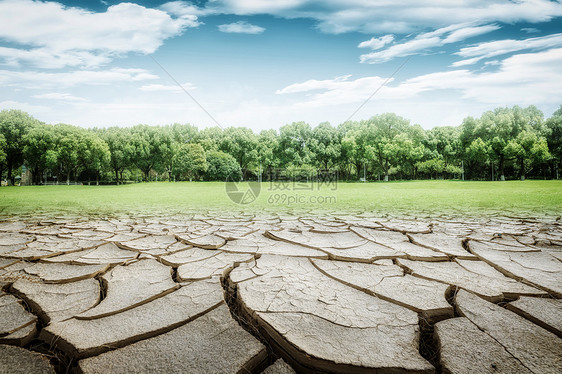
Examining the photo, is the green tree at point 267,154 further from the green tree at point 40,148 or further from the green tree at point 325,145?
the green tree at point 40,148

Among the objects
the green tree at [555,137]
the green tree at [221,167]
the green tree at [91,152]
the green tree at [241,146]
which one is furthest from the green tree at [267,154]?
the green tree at [555,137]

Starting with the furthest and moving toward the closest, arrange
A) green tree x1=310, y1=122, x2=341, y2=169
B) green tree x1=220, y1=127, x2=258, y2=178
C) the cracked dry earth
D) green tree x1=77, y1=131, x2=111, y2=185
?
green tree x1=220, y1=127, x2=258, y2=178 → green tree x1=310, y1=122, x2=341, y2=169 → green tree x1=77, y1=131, x2=111, y2=185 → the cracked dry earth

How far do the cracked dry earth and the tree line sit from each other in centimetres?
2761

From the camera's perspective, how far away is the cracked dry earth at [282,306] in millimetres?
1199

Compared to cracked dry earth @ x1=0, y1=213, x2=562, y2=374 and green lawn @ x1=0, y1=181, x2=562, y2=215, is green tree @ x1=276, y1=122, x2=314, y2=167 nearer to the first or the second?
green lawn @ x1=0, y1=181, x2=562, y2=215

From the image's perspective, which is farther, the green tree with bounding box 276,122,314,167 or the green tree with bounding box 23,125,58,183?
the green tree with bounding box 276,122,314,167

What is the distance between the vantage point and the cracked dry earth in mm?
1199

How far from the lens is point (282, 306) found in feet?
5.35

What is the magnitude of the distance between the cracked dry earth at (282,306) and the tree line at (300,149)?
27613 millimetres

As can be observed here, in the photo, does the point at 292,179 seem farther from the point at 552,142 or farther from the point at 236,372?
the point at 236,372

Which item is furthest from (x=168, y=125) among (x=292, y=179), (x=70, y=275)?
(x=70, y=275)

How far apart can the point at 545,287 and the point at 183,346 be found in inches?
91.0

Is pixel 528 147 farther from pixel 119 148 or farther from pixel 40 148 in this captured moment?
pixel 40 148

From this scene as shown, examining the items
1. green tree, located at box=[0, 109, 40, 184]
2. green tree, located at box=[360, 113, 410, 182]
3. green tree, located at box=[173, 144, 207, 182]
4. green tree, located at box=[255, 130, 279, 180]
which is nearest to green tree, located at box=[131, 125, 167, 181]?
green tree, located at box=[173, 144, 207, 182]
